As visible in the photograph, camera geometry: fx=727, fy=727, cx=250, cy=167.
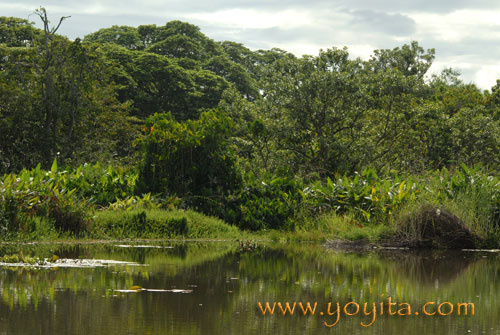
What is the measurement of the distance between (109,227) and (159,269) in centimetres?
499

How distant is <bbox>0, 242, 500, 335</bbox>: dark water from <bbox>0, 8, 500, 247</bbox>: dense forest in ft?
9.66

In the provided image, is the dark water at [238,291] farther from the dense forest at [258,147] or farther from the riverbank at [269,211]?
the dense forest at [258,147]

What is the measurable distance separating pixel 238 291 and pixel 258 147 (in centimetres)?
1501

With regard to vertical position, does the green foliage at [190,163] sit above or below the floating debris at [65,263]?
above

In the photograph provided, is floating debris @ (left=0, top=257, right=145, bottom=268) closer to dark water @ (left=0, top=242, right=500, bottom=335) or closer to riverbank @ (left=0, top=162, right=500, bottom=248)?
dark water @ (left=0, top=242, right=500, bottom=335)

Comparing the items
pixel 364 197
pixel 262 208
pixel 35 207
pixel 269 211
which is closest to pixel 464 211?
pixel 364 197

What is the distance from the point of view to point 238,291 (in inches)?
340

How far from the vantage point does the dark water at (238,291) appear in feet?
21.5

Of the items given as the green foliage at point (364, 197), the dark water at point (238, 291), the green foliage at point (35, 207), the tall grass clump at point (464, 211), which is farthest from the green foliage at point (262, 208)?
the green foliage at point (35, 207)

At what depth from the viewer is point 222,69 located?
65375 millimetres

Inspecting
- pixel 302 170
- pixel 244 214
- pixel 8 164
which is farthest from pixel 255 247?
pixel 8 164

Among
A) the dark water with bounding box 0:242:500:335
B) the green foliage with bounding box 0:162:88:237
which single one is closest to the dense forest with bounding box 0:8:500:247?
the green foliage with bounding box 0:162:88:237

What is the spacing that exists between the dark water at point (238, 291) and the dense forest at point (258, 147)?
2.94 meters

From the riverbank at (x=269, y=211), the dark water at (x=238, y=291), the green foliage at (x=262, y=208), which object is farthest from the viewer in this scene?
the green foliage at (x=262, y=208)
